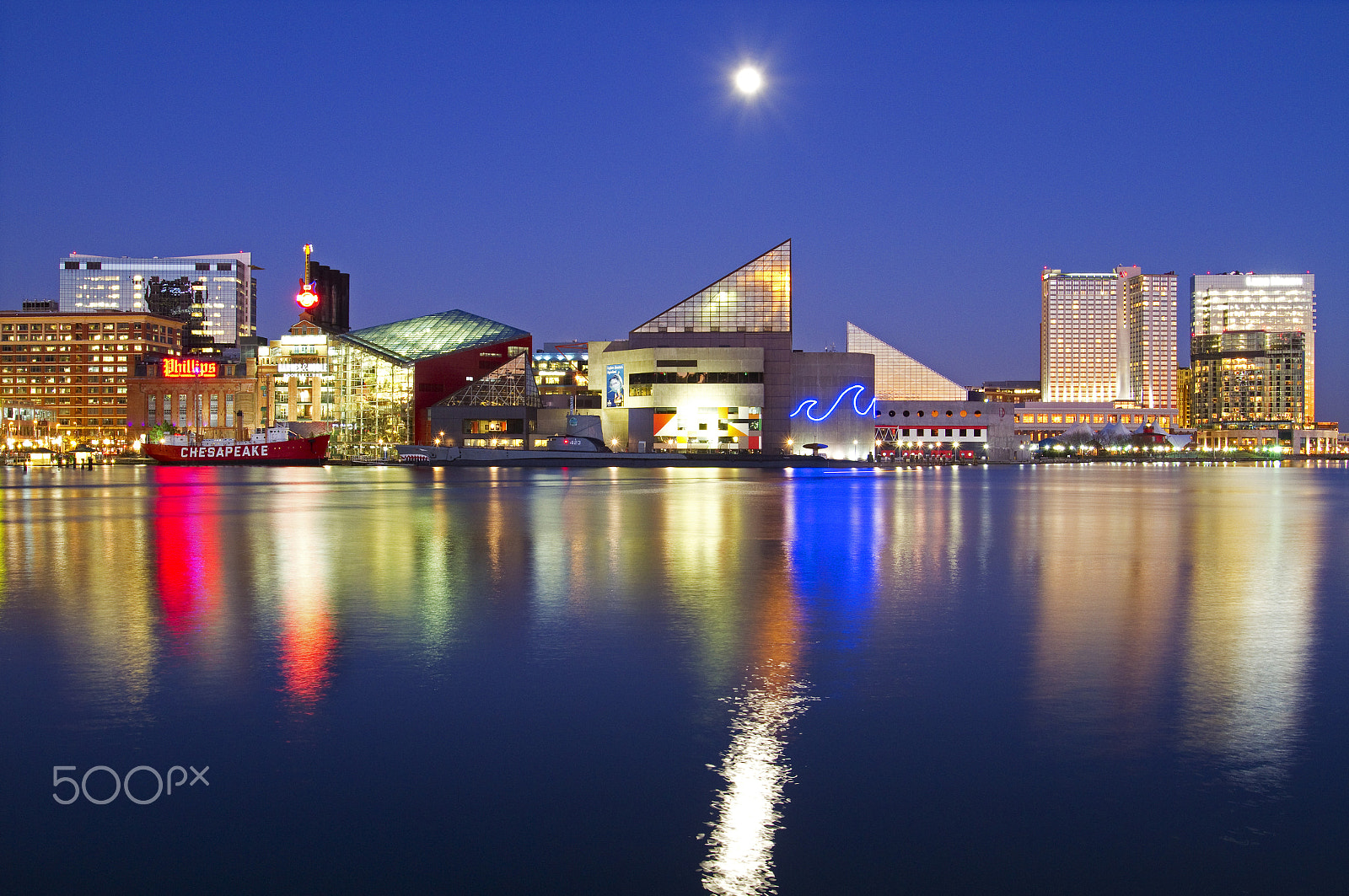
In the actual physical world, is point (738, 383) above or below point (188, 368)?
below

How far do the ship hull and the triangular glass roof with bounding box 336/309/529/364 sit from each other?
14.2 metres

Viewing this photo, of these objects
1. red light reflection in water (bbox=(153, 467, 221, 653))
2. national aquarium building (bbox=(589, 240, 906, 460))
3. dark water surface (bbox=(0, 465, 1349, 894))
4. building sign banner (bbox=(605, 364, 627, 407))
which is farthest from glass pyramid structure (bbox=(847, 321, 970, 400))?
dark water surface (bbox=(0, 465, 1349, 894))

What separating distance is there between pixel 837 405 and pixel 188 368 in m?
108

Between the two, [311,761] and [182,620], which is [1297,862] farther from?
[182,620]

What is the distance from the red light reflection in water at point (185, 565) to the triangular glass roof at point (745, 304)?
3326 inches

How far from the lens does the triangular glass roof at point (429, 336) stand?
405 feet

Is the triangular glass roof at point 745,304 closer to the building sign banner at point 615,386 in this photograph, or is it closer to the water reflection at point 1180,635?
the building sign banner at point 615,386

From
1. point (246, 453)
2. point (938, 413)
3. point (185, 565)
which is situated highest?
point (938, 413)

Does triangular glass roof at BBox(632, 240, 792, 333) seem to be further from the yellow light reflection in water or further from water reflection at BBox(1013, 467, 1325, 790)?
the yellow light reflection in water

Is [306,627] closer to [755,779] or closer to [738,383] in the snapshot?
[755,779]

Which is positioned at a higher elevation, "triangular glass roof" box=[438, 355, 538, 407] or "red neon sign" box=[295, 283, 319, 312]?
"red neon sign" box=[295, 283, 319, 312]

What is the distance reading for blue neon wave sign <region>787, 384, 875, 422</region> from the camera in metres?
120

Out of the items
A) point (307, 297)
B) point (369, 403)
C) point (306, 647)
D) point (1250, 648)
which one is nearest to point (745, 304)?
point (369, 403)

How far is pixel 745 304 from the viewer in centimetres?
12062
